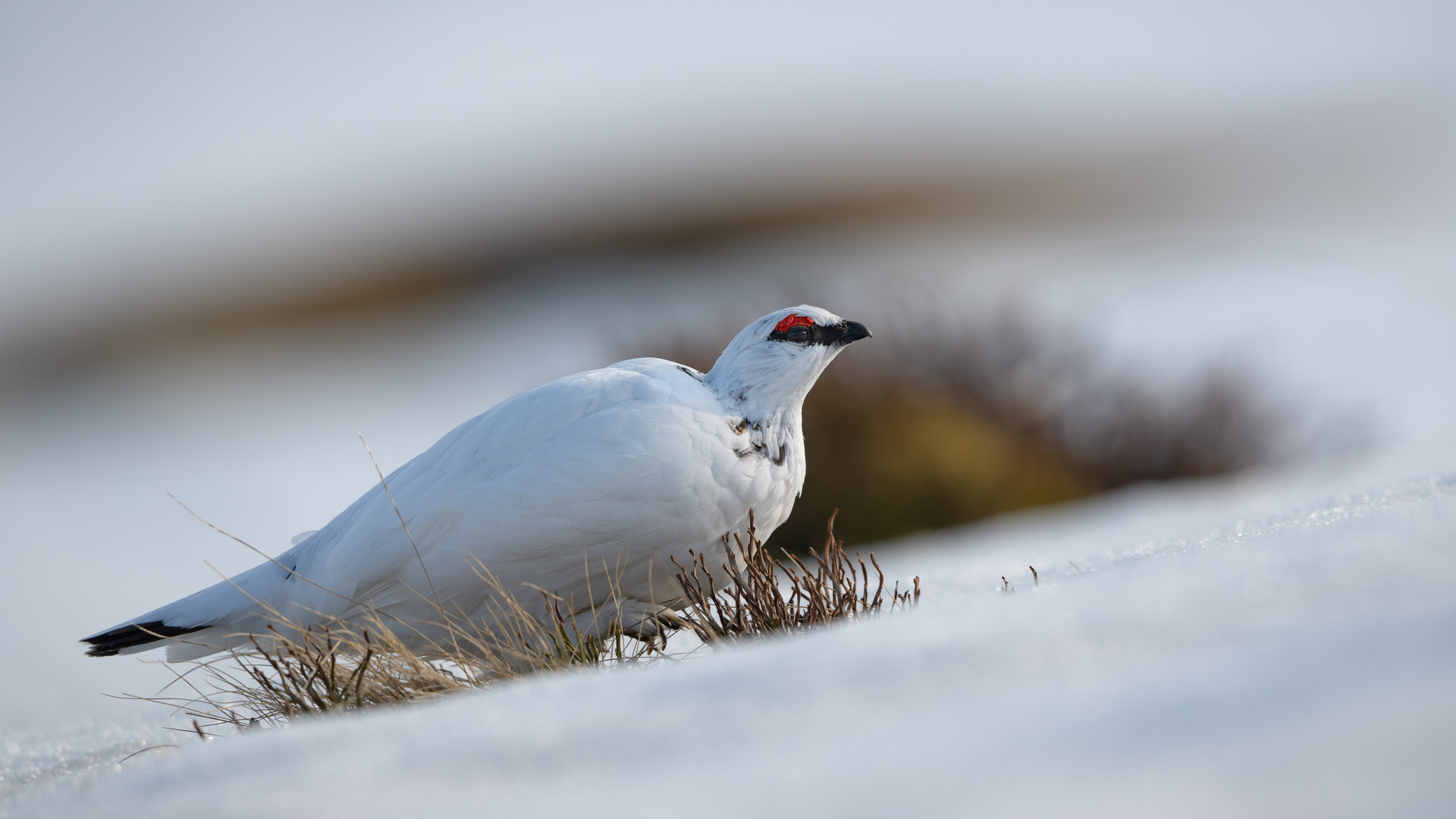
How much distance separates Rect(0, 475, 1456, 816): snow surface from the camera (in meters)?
0.66

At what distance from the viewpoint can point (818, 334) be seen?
2170 mm

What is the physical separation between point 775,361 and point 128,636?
64.9 inches

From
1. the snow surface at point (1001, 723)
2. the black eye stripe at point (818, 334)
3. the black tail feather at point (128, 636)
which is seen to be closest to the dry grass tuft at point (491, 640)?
the black tail feather at point (128, 636)

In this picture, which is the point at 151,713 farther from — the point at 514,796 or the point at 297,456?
the point at 297,456

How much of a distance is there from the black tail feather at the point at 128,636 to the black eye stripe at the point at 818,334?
4.99ft

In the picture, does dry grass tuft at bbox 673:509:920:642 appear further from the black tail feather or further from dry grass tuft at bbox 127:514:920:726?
the black tail feather

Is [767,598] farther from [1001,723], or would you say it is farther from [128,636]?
[128,636]

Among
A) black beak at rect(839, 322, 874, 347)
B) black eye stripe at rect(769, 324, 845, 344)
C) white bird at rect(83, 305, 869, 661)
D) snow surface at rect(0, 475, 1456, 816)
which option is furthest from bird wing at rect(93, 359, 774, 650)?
snow surface at rect(0, 475, 1456, 816)

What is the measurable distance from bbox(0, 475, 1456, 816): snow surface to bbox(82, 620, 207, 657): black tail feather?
100 cm

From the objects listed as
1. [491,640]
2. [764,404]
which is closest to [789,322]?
[764,404]

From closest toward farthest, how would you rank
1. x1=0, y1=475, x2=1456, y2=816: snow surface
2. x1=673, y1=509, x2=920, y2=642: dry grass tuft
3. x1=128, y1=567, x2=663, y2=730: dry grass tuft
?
x1=0, y1=475, x2=1456, y2=816: snow surface
x1=128, y1=567, x2=663, y2=730: dry grass tuft
x1=673, y1=509, x2=920, y2=642: dry grass tuft

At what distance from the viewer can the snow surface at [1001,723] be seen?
66 centimetres

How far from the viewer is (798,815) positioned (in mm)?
688

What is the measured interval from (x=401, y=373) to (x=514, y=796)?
924cm
